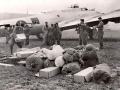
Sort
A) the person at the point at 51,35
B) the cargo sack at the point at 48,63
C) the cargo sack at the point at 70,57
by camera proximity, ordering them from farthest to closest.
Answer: the person at the point at 51,35, the cargo sack at the point at 48,63, the cargo sack at the point at 70,57

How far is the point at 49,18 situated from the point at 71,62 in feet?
36.4

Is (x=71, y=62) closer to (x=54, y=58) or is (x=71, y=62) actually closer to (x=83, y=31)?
(x=54, y=58)

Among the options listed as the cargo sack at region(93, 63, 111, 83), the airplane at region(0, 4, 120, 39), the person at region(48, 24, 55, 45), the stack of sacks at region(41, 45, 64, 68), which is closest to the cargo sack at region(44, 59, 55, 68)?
the stack of sacks at region(41, 45, 64, 68)

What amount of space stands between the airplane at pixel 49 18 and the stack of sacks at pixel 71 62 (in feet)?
30.4

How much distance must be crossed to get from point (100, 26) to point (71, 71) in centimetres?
526

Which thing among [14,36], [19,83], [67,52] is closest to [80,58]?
[67,52]

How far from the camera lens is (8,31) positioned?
1470 cm

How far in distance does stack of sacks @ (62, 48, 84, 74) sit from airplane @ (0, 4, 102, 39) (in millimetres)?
9258

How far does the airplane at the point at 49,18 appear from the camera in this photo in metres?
15.1

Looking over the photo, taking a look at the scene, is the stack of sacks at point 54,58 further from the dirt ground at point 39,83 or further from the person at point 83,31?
the person at point 83,31

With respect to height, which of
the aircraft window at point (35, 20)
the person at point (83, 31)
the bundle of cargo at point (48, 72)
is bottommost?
the bundle of cargo at point (48, 72)

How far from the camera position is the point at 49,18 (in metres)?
16.8

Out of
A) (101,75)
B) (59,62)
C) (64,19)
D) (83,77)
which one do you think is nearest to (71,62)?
(59,62)

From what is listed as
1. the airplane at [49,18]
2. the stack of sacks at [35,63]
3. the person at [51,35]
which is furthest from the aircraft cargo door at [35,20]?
the stack of sacks at [35,63]
